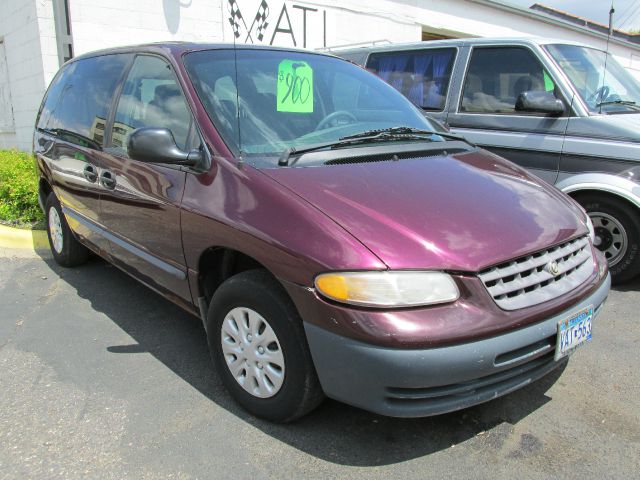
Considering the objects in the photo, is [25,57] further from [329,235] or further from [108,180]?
[329,235]

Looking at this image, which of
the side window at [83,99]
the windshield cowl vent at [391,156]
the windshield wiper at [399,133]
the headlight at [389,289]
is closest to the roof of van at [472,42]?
the windshield wiper at [399,133]

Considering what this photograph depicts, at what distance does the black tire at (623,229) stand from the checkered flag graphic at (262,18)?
6.38m

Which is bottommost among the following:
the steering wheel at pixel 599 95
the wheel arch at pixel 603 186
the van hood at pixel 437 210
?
the wheel arch at pixel 603 186

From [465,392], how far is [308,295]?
737 millimetres

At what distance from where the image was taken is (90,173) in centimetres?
374

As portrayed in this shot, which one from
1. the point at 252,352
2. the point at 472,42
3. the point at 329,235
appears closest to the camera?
the point at 329,235

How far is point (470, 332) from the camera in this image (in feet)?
6.71

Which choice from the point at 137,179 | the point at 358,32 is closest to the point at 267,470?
the point at 137,179

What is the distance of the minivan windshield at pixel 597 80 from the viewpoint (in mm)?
4520

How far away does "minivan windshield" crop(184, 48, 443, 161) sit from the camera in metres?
2.84

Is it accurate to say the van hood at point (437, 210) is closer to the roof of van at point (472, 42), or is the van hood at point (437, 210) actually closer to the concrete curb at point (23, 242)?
the roof of van at point (472, 42)

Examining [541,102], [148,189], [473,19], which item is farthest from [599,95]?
[473,19]

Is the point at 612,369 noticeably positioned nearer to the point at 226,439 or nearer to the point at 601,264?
the point at 601,264

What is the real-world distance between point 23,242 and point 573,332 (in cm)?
520
